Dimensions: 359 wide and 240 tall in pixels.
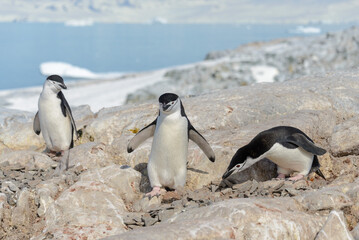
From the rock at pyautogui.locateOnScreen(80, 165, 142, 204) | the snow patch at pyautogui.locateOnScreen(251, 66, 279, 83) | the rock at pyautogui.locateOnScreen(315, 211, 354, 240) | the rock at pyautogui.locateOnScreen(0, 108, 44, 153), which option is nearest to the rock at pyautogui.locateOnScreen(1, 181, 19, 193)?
the rock at pyautogui.locateOnScreen(80, 165, 142, 204)

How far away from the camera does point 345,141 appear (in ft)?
15.2

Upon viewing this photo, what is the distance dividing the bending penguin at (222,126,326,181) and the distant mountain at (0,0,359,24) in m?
130

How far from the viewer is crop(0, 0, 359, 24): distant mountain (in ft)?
457

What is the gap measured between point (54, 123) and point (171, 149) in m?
2.18

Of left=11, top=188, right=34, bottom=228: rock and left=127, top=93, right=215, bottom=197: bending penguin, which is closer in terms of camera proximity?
left=11, top=188, right=34, bottom=228: rock

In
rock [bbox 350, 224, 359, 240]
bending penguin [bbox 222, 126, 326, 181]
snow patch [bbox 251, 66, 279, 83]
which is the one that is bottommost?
snow patch [bbox 251, 66, 279, 83]

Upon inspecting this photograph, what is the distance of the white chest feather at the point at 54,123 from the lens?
5.70 meters

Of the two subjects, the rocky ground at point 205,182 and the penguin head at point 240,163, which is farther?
the penguin head at point 240,163

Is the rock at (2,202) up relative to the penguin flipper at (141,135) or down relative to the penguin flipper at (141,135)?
down

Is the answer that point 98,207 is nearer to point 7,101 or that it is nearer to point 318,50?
point 7,101

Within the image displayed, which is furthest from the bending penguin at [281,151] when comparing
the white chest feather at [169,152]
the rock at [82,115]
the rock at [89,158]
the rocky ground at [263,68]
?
the rocky ground at [263,68]

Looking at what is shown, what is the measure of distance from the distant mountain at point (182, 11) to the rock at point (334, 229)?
5181 inches

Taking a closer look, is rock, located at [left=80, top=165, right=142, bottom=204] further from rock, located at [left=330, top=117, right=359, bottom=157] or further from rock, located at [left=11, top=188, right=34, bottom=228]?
rock, located at [left=330, top=117, right=359, bottom=157]

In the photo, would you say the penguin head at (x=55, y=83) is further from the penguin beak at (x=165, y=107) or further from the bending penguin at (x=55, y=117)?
the penguin beak at (x=165, y=107)
